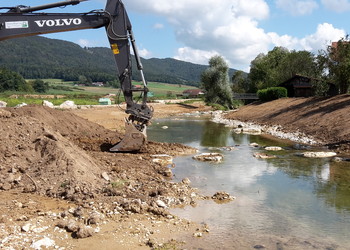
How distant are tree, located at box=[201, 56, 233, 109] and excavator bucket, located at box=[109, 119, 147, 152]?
43.3 metres

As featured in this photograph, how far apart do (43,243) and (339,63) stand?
1229 inches

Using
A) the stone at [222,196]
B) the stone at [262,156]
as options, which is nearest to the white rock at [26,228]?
the stone at [222,196]

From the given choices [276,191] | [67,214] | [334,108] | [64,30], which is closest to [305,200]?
[276,191]

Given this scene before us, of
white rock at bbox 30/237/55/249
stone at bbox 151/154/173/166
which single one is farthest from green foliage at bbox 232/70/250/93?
white rock at bbox 30/237/55/249

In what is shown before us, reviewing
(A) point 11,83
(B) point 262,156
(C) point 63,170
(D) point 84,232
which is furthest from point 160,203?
(A) point 11,83

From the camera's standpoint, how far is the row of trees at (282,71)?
32.3 metres

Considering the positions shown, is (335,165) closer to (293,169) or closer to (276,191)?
(293,169)

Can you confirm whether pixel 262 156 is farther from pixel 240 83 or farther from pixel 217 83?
pixel 240 83

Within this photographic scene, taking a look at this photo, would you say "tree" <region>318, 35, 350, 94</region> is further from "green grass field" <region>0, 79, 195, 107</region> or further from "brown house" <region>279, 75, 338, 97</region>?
"green grass field" <region>0, 79, 195, 107</region>

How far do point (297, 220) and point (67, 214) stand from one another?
5.29 m

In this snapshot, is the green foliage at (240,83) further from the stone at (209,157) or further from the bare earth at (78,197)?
the bare earth at (78,197)

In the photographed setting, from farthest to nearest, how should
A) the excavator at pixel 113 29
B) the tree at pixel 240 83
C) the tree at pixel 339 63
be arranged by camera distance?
the tree at pixel 240 83, the tree at pixel 339 63, the excavator at pixel 113 29

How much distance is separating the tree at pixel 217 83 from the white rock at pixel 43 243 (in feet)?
173

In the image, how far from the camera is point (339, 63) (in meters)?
32.0
